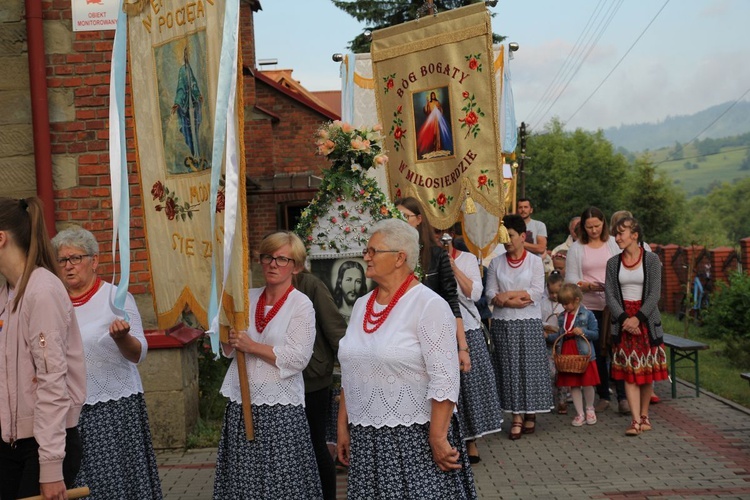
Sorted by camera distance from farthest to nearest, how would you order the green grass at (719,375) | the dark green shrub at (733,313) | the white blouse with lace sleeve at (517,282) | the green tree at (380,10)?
the green tree at (380,10), the dark green shrub at (733,313), the green grass at (719,375), the white blouse with lace sleeve at (517,282)

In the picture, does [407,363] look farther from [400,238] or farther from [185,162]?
[185,162]

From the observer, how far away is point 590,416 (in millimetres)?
9953

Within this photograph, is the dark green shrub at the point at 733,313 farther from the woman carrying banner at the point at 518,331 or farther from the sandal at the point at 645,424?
the woman carrying banner at the point at 518,331

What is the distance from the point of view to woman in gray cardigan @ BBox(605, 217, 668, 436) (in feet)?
30.4

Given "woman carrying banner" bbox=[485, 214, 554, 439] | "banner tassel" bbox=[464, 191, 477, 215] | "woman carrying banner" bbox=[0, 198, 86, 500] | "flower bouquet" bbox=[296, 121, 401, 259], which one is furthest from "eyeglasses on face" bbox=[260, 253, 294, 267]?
"woman carrying banner" bbox=[485, 214, 554, 439]

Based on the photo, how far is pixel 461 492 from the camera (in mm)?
4801

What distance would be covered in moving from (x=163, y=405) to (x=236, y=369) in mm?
3503

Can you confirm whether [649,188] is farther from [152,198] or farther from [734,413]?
[152,198]

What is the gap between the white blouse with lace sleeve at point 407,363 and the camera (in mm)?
4703

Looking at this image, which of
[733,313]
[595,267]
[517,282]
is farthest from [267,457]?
[733,313]

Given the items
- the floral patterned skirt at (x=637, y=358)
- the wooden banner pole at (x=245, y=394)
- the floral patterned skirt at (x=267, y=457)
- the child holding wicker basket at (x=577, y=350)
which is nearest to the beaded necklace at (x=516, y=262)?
the child holding wicker basket at (x=577, y=350)

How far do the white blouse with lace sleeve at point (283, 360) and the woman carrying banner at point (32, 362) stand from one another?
1.31 m

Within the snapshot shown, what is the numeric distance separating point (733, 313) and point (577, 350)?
7.38 m

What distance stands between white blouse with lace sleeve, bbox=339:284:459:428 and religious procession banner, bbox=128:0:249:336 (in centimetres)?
73
